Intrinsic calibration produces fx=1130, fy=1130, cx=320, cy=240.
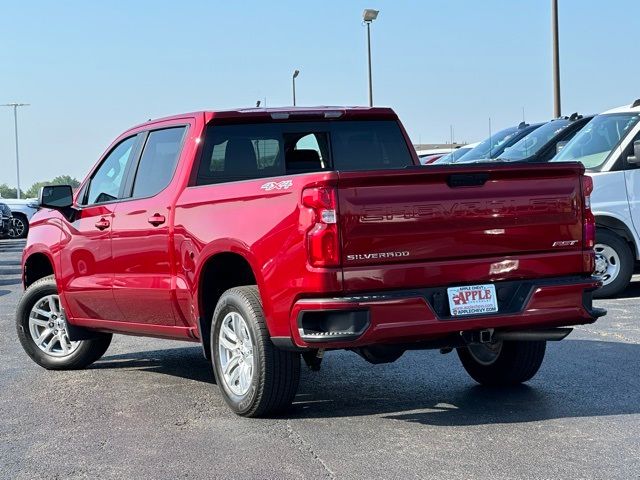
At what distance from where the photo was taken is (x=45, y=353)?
9.15 meters

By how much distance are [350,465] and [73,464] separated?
142 cm

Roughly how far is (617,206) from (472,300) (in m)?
6.62

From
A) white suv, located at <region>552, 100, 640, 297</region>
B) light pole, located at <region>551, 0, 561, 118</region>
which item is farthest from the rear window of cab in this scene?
light pole, located at <region>551, 0, 561, 118</region>

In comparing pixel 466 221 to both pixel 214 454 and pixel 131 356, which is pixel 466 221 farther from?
pixel 131 356

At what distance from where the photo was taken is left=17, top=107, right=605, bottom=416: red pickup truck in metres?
6.07

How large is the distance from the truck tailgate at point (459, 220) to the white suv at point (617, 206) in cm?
594

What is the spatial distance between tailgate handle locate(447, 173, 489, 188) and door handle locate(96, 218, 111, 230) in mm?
2979

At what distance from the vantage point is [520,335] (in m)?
6.62

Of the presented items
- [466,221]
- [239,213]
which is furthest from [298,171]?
[466,221]

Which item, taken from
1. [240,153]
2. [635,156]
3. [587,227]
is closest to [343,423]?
[587,227]

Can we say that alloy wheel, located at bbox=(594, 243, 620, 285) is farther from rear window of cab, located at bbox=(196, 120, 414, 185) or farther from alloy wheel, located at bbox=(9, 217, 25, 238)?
alloy wheel, located at bbox=(9, 217, 25, 238)

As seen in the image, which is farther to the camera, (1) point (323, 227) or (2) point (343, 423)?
(2) point (343, 423)

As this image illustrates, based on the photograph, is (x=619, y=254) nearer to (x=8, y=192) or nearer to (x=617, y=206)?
(x=617, y=206)

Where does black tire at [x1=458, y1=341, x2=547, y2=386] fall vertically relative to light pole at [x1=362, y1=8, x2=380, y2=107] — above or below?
below
